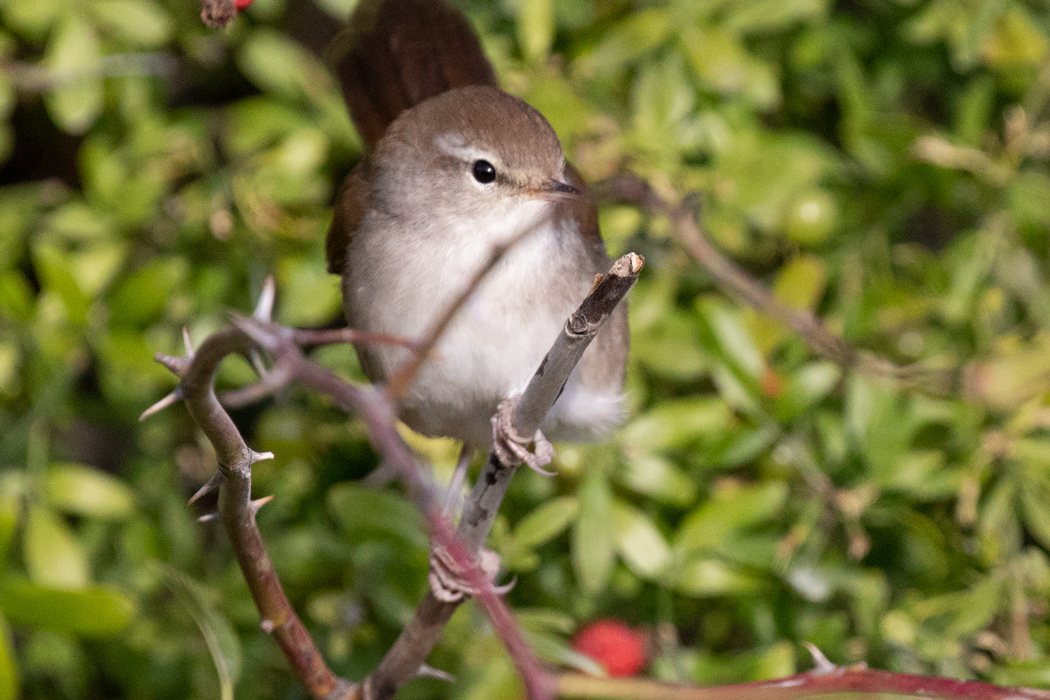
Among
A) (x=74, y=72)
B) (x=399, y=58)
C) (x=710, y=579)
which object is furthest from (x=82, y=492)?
(x=710, y=579)

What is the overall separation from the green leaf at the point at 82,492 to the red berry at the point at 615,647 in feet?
3.90

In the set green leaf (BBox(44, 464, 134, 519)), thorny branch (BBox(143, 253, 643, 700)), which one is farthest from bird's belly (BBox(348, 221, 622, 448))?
green leaf (BBox(44, 464, 134, 519))

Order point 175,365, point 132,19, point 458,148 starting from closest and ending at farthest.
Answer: point 175,365
point 458,148
point 132,19

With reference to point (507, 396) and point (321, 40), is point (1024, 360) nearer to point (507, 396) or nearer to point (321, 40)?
point (507, 396)

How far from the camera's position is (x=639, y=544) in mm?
2197

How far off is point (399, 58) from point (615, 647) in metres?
1.41

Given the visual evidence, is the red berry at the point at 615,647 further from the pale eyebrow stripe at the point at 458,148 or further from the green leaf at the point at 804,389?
the pale eyebrow stripe at the point at 458,148

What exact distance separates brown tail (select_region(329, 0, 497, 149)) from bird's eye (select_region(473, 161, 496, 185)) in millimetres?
313

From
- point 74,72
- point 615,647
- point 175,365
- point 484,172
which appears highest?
point 74,72

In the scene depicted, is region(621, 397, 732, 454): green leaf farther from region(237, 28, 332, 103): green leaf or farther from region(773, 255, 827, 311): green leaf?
region(237, 28, 332, 103): green leaf

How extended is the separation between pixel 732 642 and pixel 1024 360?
1065 mm

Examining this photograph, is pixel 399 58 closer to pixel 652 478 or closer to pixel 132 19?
pixel 132 19

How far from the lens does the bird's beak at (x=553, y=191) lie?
175 cm

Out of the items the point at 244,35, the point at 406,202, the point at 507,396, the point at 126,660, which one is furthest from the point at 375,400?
the point at 244,35
